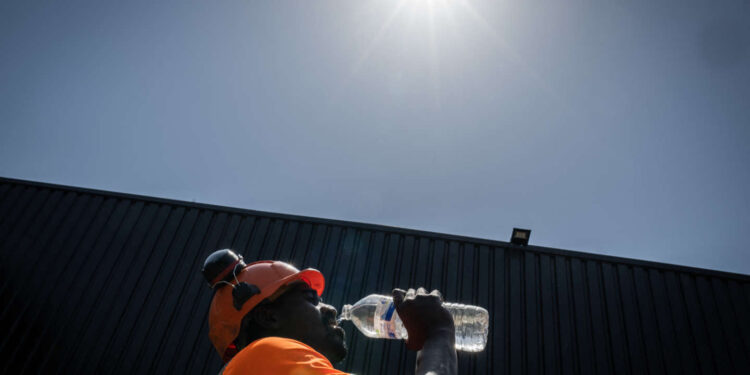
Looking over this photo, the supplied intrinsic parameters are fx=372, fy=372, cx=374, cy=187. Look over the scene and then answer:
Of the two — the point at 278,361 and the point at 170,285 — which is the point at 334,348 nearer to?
the point at 278,361

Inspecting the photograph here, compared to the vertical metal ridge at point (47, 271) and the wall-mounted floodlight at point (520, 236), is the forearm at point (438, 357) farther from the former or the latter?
the vertical metal ridge at point (47, 271)

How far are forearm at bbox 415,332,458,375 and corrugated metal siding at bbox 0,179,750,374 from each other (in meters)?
4.24

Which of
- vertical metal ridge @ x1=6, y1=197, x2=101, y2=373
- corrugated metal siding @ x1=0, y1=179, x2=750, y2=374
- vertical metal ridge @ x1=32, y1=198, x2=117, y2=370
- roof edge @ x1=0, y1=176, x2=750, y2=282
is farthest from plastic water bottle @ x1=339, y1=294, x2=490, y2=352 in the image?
vertical metal ridge @ x1=6, y1=197, x2=101, y2=373

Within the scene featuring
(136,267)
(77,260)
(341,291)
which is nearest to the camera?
(341,291)

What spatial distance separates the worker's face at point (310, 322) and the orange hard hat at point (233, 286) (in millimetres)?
97

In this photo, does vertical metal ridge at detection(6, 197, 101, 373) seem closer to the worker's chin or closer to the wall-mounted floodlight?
the worker's chin

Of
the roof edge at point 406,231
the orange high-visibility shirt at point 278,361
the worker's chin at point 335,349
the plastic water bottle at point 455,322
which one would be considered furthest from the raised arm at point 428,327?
the roof edge at point 406,231

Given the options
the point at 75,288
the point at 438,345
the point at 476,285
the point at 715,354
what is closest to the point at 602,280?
the point at 715,354

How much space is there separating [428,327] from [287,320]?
0.86 m

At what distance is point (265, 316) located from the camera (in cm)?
225

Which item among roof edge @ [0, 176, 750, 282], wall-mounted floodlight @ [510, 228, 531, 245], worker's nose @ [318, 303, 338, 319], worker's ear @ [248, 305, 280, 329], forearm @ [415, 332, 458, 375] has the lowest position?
forearm @ [415, 332, 458, 375]

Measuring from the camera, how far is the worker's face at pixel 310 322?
211 centimetres

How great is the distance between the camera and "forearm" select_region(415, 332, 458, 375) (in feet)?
5.44

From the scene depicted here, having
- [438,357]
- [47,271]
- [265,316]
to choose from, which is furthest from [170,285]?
[438,357]
